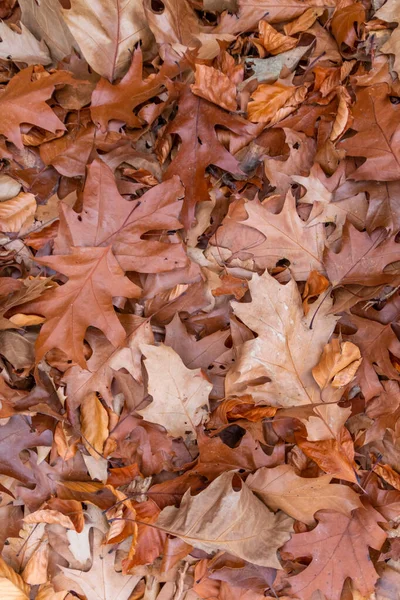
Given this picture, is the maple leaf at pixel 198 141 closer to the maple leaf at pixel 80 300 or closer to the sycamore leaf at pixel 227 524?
the maple leaf at pixel 80 300

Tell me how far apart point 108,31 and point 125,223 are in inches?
24.1

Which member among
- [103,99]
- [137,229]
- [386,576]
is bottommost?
[386,576]

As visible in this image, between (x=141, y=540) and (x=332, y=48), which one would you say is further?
(x=332, y=48)

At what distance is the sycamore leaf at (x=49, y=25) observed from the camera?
59.7 inches

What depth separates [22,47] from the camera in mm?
1546

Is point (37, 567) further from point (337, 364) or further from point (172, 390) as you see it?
point (337, 364)

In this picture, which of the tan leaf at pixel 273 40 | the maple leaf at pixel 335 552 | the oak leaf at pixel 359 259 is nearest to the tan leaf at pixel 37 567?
the maple leaf at pixel 335 552

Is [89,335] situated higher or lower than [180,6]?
lower

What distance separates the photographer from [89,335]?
5.01 feet

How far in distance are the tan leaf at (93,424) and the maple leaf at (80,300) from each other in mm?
178

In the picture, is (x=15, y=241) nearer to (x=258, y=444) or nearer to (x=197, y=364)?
(x=197, y=364)

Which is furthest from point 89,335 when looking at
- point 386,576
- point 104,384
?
point 386,576

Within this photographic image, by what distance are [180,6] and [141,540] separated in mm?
1698

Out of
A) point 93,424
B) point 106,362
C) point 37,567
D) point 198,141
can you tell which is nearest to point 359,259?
point 198,141
